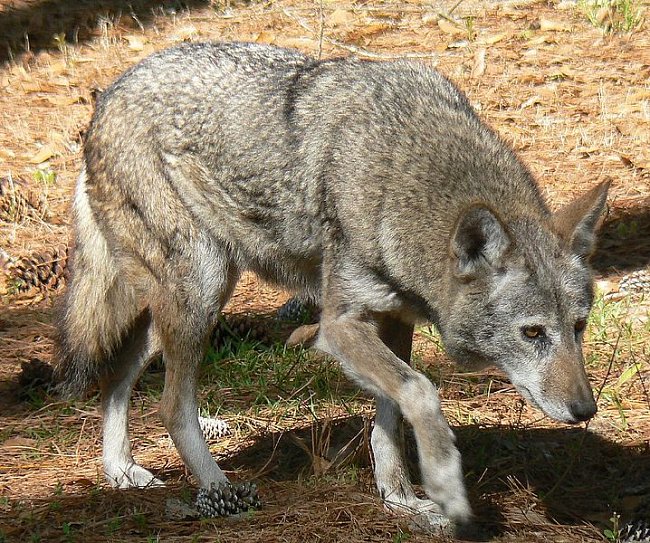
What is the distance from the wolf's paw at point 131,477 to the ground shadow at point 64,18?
24.0ft

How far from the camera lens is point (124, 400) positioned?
5641 mm

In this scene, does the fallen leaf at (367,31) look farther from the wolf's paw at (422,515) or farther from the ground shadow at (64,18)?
the wolf's paw at (422,515)

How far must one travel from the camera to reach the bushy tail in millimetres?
5562

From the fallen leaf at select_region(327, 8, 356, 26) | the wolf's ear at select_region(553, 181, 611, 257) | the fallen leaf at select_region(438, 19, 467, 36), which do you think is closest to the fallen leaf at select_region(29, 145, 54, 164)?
the fallen leaf at select_region(327, 8, 356, 26)

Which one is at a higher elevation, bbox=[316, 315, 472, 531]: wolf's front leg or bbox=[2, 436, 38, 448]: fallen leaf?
bbox=[316, 315, 472, 531]: wolf's front leg

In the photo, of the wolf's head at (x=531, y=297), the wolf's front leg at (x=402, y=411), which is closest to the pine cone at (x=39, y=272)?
the wolf's front leg at (x=402, y=411)

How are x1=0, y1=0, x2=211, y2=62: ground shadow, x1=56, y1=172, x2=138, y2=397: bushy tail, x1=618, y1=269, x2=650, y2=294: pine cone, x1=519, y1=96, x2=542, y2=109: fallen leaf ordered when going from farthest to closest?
1. x1=0, y1=0, x2=211, y2=62: ground shadow
2. x1=519, y1=96, x2=542, y2=109: fallen leaf
3. x1=618, y1=269, x2=650, y2=294: pine cone
4. x1=56, y1=172, x2=138, y2=397: bushy tail

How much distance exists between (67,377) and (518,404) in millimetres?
2498

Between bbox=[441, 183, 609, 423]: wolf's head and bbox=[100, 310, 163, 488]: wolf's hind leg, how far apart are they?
6.03 feet

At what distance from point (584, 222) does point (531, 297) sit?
435 millimetres

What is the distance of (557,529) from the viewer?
478 cm

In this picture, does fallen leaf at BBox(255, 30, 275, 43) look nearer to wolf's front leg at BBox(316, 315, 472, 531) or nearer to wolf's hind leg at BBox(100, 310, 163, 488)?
wolf's hind leg at BBox(100, 310, 163, 488)

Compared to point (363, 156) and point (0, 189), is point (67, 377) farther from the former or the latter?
point (0, 189)

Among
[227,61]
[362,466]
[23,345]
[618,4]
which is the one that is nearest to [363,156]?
[227,61]
